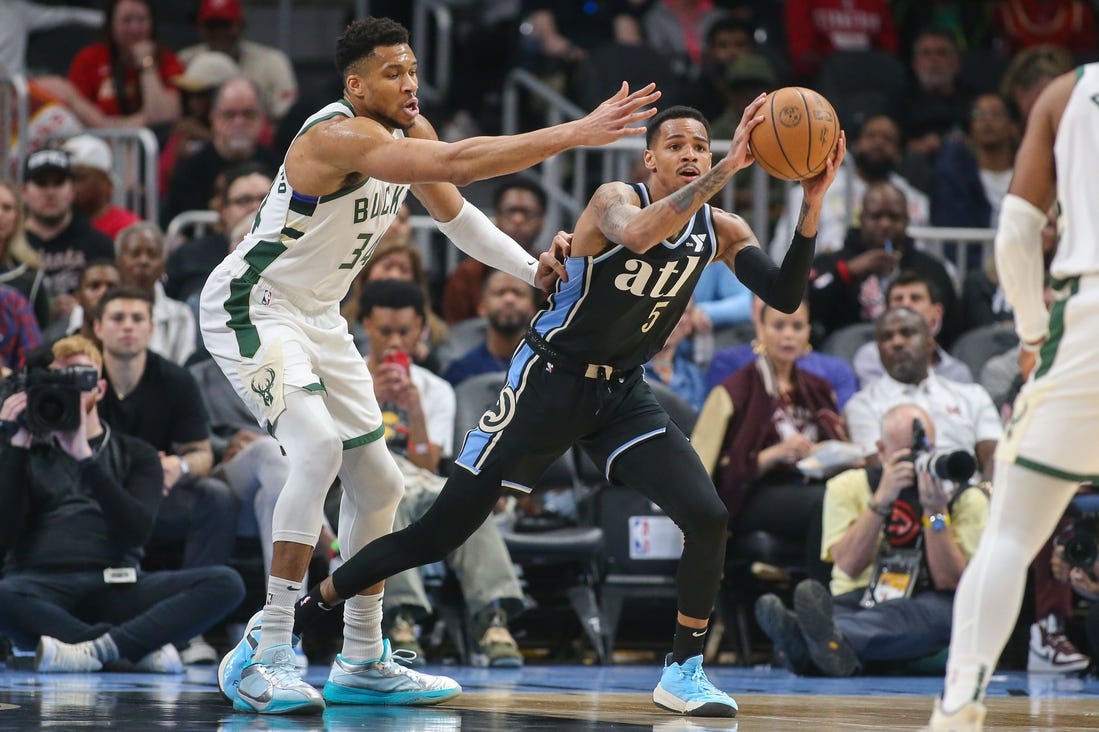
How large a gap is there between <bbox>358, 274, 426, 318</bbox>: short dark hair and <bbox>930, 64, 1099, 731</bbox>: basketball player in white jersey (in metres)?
5.00

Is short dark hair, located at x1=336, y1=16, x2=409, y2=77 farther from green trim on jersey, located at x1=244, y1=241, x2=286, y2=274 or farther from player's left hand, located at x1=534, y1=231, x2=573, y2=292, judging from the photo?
player's left hand, located at x1=534, y1=231, x2=573, y2=292

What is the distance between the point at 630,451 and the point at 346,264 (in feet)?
4.00

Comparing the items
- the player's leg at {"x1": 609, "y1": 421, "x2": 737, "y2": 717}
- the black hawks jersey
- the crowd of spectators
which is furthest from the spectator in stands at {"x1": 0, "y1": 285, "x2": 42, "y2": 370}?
the player's leg at {"x1": 609, "y1": 421, "x2": 737, "y2": 717}

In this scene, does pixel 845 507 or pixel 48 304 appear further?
pixel 48 304

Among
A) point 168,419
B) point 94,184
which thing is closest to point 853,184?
point 94,184

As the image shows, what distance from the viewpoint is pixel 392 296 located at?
354 inches

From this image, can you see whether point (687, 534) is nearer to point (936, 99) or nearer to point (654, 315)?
point (654, 315)

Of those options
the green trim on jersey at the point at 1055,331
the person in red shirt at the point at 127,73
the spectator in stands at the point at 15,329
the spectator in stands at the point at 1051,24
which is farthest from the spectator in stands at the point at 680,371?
the spectator in stands at the point at 1051,24

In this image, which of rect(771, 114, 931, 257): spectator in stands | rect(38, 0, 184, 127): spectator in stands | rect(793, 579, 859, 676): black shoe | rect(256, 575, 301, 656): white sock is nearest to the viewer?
rect(256, 575, 301, 656): white sock

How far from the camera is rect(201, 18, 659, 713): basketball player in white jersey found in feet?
18.4

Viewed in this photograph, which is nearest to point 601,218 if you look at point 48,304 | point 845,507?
point 845,507

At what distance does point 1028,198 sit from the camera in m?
4.41

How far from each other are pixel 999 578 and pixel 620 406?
6.67ft

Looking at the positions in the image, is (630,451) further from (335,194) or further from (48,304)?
(48,304)
